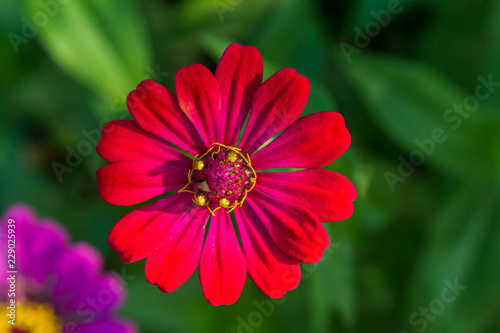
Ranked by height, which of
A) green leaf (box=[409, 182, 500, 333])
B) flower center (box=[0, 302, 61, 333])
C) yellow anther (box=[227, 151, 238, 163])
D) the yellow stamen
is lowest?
green leaf (box=[409, 182, 500, 333])

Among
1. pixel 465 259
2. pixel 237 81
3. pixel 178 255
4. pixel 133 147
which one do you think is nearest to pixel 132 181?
pixel 133 147

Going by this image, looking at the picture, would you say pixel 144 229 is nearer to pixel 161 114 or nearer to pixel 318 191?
pixel 161 114

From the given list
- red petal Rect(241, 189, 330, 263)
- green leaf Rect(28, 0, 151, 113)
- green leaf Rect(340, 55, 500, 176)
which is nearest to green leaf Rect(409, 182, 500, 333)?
green leaf Rect(340, 55, 500, 176)

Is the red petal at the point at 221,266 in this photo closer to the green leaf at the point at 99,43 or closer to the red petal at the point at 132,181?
the red petal at the point at 132,181

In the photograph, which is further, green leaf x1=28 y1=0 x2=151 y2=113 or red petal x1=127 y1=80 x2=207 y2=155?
green leaf x1=28 y1=0 x2=151 y2=113

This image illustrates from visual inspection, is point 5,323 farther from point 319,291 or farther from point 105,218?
point 319,291

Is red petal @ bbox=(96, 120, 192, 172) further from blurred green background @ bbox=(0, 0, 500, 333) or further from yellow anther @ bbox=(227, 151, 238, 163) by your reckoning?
blurred green background @ bbox=(0, 0, 500, 333)

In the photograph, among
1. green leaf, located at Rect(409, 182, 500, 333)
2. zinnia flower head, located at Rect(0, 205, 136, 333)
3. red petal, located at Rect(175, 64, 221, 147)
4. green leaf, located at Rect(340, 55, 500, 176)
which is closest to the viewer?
red petal, located at Rect(175, 64, 221, 147)
